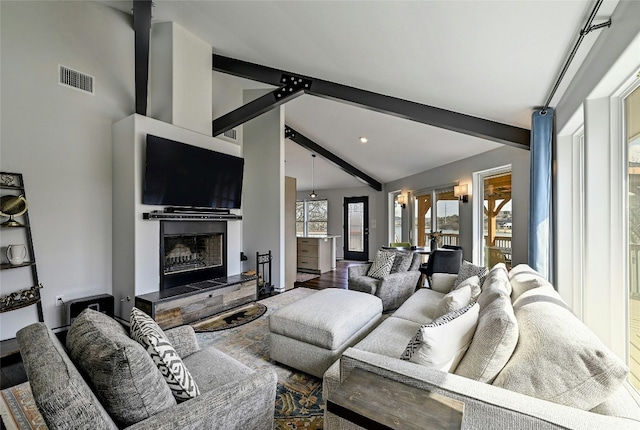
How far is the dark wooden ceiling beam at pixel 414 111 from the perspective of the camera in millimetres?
3412

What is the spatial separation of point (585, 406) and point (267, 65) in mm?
4507

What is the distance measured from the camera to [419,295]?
3141 millimetres

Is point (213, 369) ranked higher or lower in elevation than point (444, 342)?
lower

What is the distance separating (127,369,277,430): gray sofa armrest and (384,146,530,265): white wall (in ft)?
12.5

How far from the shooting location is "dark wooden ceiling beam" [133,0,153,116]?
9.20 feet

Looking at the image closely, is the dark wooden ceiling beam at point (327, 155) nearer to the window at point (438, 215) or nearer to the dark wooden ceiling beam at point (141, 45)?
the window at point (438, 215)

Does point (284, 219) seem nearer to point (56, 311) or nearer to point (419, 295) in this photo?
point (419, 295)

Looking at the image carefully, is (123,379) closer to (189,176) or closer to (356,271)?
Result: (189,176)

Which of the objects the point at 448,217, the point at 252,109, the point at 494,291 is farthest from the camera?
the point at 448,217

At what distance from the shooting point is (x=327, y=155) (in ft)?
23.1

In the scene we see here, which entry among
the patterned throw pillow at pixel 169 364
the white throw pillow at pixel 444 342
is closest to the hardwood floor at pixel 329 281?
the white throw pillow at pixel 444 342

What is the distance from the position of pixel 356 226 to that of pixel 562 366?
8.17 m

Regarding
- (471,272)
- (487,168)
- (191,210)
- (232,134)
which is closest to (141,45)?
(191,210)

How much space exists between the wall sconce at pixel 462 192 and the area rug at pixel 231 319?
398cm
